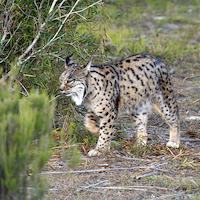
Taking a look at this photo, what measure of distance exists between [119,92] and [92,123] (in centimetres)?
55

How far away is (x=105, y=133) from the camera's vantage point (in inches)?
170

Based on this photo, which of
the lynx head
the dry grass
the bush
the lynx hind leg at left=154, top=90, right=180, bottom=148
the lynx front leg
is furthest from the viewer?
the lynx hind leg at left=154, top=90, right=180, bottom=148

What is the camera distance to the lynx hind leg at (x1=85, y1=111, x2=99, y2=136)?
4.50 meters

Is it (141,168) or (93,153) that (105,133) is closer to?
(93,153)

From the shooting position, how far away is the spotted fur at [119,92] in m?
4.19

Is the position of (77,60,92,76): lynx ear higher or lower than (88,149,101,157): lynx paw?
higher

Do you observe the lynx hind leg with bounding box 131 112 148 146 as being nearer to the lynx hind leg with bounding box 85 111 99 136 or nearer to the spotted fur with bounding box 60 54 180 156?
the spotted fur with bounding box 60 54 180 156

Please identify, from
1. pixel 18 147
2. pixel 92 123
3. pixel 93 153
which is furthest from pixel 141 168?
pixel 18 147

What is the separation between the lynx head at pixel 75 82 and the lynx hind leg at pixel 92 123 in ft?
1.37

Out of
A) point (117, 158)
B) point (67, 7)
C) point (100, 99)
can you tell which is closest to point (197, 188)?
point (117, 158)

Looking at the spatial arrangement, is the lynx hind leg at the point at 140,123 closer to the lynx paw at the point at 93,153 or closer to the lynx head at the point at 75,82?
the lynx paw at the point at 93,153

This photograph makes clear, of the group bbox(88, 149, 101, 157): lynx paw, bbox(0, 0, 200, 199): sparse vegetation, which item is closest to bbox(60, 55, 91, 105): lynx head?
bbox(0, 0, 200, 199): sparse vegetation

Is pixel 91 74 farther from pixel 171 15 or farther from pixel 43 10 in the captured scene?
pixel 171 15

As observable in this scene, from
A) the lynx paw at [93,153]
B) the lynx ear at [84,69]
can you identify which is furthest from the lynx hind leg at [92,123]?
the lynx ear at [84,69]
